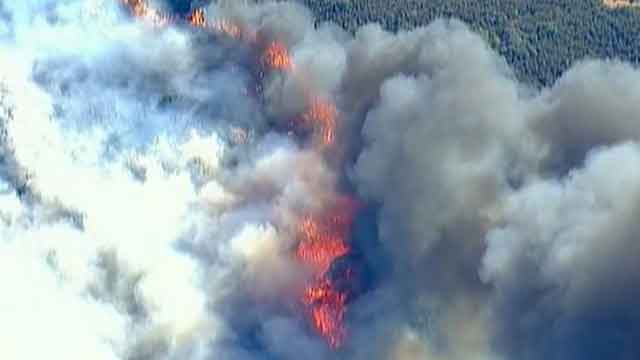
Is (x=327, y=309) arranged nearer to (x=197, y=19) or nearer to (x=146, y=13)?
(x=197, y=19)

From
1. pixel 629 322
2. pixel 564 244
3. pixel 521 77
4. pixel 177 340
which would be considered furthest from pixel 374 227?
pixel 521 77

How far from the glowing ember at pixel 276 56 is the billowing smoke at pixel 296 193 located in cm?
27

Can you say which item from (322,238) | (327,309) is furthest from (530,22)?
(327,309)

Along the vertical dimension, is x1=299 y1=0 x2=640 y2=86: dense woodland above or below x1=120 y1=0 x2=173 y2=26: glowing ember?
above

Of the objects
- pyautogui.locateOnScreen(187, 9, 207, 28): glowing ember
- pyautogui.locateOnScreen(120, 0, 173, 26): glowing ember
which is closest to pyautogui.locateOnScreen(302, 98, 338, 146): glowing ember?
pyautogui.locateOnScreen(187, 9, 207, 28): glowing ember

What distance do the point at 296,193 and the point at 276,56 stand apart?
1621 cm

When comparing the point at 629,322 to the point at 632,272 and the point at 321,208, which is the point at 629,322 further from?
the point at 321,208

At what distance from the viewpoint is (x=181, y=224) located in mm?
107438

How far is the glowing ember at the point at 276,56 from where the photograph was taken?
378 ft

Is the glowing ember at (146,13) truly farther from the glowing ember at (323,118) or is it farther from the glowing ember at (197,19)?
the glowing ember at (323,118)

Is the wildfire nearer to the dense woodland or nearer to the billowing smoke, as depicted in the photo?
the billowing smoke

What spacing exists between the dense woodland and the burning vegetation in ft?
145

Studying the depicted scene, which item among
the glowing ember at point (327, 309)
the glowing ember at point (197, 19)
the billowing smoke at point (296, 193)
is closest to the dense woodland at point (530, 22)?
the glowing ember at point (197, 19)

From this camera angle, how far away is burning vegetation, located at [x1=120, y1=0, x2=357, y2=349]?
316ft
